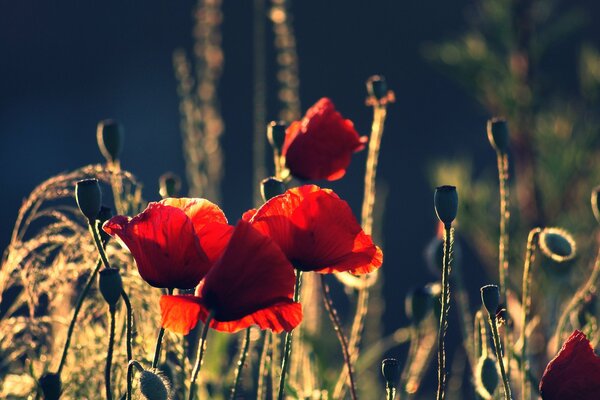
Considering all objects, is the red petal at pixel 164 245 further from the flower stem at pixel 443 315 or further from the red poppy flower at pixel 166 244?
the flower stem at pixel 443 315

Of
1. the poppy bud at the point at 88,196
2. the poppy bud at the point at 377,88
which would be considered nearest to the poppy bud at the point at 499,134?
the poppy bud at the point at 377,88

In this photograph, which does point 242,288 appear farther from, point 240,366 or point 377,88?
point 377,88

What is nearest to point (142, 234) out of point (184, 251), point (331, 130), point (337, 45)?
point (184, 251)

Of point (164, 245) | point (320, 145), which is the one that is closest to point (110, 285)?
point (164, 245)

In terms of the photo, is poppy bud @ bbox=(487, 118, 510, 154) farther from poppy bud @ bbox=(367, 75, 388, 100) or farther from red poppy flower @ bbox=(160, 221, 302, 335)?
red poppy flower @ bbox=(160, 221, 302, 335)

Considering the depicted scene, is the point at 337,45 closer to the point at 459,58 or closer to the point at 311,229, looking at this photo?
the point at 459,58

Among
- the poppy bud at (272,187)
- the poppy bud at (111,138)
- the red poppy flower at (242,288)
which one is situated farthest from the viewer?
the poppy bud at (111,138)

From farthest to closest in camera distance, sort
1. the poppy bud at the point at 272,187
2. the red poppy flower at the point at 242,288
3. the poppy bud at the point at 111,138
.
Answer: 1. the poppy bud at the point at 111,138
2. the poppy bud at the point at 272,187
3. the red poppy flower at the point at 242,288
